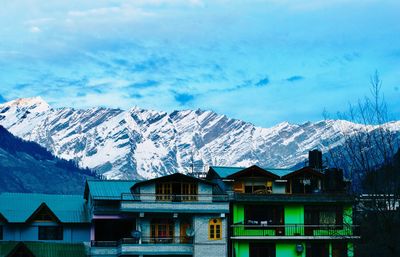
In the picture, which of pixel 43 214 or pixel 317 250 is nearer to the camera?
pixel 317 250

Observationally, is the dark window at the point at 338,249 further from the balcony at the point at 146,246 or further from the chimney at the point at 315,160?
the balcony at the point at 146,246

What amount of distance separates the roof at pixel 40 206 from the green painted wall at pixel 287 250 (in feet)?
54.1

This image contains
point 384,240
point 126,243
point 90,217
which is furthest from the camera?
point 90,217

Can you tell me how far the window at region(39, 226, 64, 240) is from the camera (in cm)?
7419

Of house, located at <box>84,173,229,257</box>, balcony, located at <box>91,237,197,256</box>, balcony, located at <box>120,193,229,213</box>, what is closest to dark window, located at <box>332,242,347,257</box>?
house, located at <box>84,173,229,257</box>

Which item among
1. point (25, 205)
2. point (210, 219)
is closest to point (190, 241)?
point (210, 219)

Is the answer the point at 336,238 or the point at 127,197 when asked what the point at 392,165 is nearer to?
the point at 336,238

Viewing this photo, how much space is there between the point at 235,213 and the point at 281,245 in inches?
185

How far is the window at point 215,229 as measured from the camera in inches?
2827

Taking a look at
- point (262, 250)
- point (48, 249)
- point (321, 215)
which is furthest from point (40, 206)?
point (321, 215)

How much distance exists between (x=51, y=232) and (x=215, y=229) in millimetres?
14140

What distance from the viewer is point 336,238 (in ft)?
230

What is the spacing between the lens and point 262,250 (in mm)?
73062

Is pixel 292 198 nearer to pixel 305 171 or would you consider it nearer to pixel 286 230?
pixel 286 230
